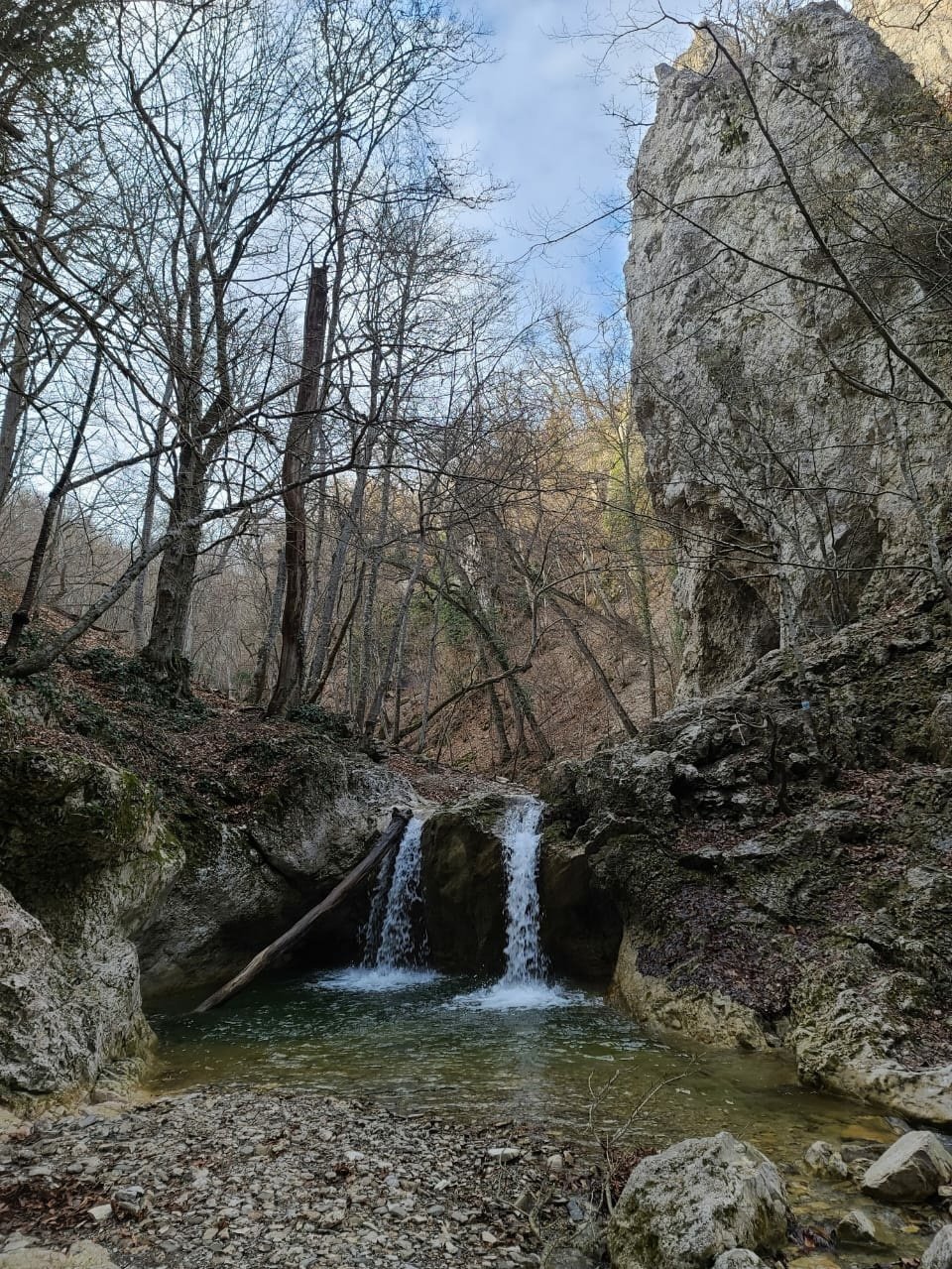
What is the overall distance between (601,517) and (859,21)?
10.8 m

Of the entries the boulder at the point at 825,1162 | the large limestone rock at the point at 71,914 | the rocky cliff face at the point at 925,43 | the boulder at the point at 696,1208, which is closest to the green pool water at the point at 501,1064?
the boulder at the point at 825,1162

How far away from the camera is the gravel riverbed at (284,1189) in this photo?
2820mm

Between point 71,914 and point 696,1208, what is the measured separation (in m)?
4.97

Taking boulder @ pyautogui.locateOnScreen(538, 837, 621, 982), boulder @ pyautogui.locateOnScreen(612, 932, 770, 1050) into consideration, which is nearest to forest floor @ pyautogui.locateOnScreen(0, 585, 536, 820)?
boulder @ pyautogui.locateOnScreen(538, 837, 621, 982)

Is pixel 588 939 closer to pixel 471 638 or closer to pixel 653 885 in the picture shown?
pixel 653 885

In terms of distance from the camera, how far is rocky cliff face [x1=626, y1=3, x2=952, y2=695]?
9.48m

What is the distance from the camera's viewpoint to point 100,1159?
3.43m

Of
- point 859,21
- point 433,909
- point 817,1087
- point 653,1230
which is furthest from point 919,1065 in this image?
point 859,21

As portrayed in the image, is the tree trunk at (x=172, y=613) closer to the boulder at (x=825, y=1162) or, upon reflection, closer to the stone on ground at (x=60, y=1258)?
the stone on ground at (x=60, y=1258)

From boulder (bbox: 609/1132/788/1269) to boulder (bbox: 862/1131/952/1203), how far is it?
1.80ft

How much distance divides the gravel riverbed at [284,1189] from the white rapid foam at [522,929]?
3.83 m

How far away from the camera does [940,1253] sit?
2568 mm

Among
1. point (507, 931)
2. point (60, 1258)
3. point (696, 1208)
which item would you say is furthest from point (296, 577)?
point (696, 1208)

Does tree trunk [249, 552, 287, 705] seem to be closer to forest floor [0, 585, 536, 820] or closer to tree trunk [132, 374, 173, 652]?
tree trunk [132, 374, 173, 652]
